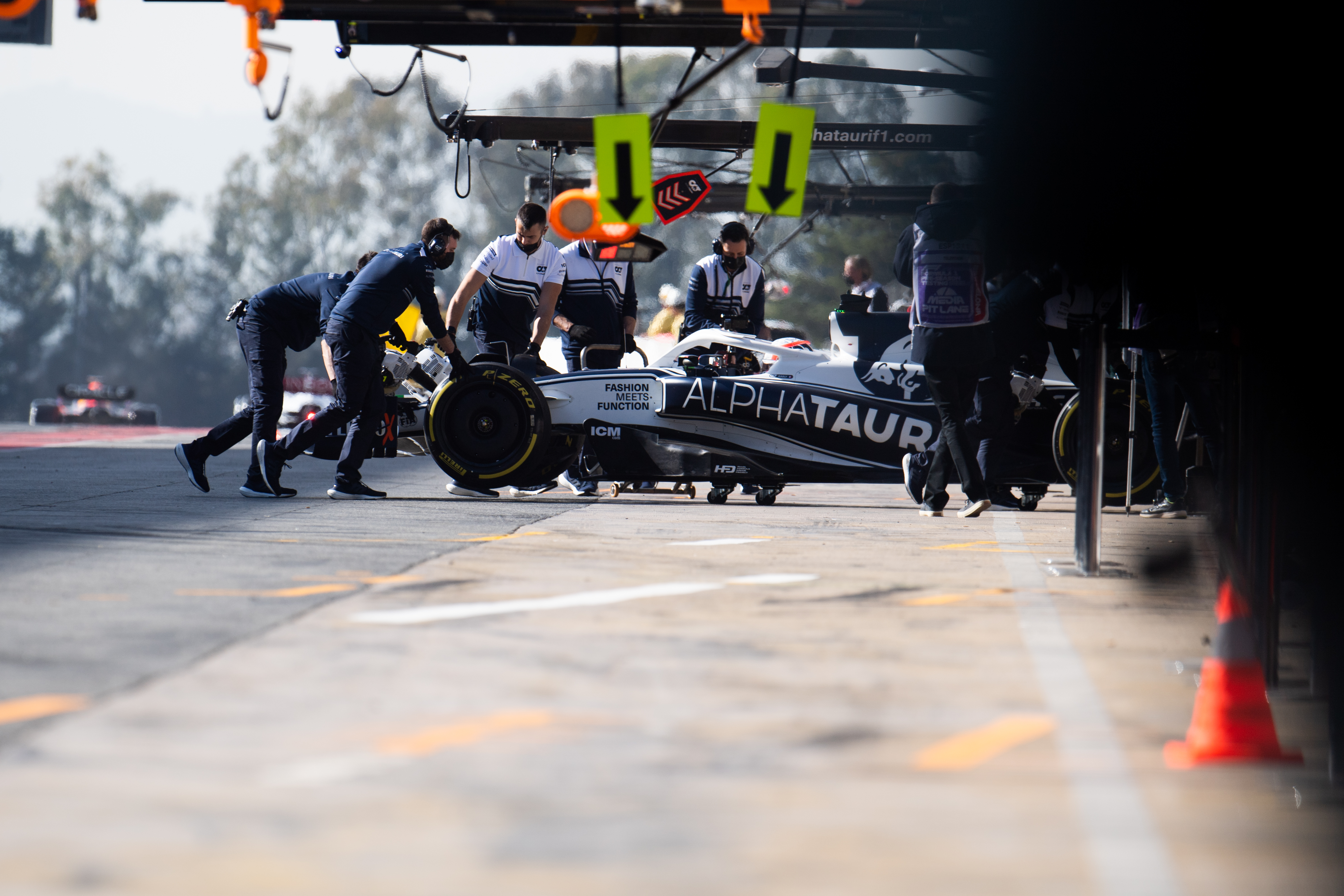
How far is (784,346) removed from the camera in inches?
425

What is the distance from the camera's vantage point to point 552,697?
14.2ft

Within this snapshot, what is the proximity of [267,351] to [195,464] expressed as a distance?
2.96ft

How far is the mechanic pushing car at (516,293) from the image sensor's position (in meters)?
11.3

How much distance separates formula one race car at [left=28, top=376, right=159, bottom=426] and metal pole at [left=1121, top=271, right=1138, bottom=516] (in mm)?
28934

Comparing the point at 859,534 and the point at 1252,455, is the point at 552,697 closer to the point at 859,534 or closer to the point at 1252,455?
the point at 1252,455

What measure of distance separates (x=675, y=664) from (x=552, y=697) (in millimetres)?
565

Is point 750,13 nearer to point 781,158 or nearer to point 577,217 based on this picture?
point 781,158

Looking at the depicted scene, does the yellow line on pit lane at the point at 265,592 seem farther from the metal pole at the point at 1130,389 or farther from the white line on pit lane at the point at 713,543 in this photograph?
the metal pole at the point at 1130,389

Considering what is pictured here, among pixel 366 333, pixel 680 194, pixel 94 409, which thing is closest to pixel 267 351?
pixel 366 333

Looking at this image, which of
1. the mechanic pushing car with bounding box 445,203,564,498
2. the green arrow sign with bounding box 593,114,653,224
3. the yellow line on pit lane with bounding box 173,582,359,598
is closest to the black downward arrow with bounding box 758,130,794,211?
the green arrow sign with bounding box 593,114,653,224

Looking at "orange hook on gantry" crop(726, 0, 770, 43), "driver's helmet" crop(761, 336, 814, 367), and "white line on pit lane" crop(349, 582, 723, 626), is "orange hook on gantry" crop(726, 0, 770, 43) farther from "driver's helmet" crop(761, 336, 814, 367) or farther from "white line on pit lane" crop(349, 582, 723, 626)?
"driver's helmet" crop(761, 336, 814, 367)

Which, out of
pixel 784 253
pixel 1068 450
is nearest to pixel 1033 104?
pixel 1068 450

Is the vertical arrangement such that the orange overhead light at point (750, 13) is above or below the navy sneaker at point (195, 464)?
above

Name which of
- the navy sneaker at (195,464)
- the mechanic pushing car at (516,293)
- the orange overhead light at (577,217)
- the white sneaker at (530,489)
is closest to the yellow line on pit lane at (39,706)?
the orange overhead light at (577,217)
